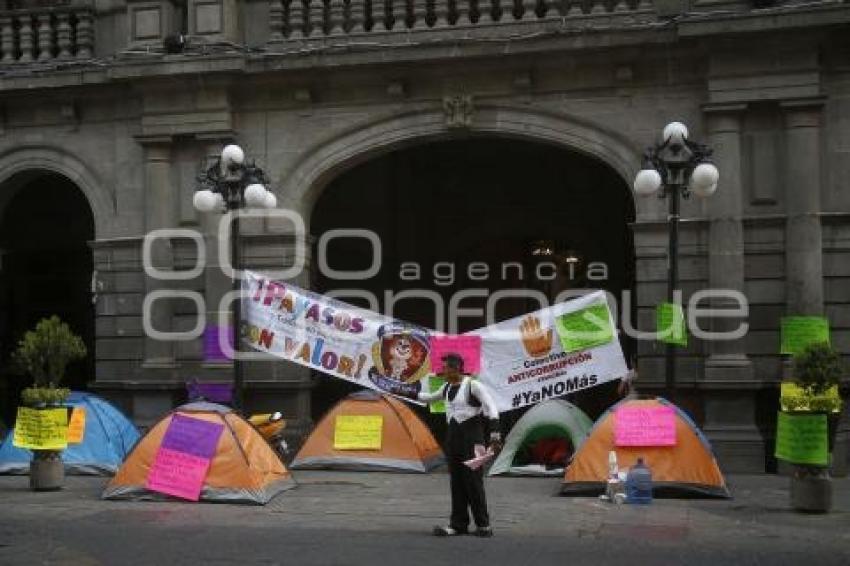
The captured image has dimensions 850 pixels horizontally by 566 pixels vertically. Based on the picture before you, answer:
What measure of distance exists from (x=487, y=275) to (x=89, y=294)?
7899 mm

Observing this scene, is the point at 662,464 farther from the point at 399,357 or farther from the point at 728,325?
the point at 399,357

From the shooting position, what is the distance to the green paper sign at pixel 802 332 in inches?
557

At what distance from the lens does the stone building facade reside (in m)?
15.0

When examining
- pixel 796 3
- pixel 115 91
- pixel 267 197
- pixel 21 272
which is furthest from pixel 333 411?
pixel 21 272

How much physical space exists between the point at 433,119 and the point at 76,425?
663 centimetres

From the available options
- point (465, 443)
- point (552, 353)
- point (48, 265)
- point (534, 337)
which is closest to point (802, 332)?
point (552, 353)

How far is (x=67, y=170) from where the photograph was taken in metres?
18.1

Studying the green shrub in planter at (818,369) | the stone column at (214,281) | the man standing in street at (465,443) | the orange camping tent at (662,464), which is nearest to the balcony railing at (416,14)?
the stone column at (214,281)

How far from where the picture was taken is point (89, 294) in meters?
22.2

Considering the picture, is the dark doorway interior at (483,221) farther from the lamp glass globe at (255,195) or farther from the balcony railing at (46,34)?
the lamp glass globe at (255,195)

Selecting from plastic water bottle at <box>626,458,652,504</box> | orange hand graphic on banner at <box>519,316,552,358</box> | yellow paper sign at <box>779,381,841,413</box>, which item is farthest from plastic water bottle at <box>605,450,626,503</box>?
orange hand graphic on banner at <box>519,316,552,358</box>

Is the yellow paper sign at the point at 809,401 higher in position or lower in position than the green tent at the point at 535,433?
higher

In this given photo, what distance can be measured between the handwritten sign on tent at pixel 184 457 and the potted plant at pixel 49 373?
1714 millimetres

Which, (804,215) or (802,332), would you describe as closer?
(802,332)
